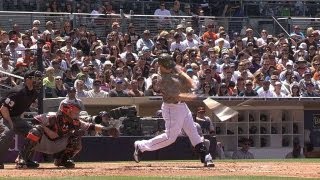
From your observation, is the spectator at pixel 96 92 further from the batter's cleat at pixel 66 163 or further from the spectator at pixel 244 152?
the batter's cleat at pixel 66 163

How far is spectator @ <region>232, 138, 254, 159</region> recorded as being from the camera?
22.6 meters

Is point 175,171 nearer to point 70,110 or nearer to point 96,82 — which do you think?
point 70,110

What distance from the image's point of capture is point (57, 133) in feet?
48.0

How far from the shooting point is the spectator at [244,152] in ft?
74.1

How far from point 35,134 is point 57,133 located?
0.45 meters

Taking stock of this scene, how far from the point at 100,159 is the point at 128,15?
8879 millimetres

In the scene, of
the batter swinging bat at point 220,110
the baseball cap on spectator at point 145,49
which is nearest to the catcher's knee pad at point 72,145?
the batter swinging bat at point 220,110

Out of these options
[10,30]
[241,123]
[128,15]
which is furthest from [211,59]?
[10,30]

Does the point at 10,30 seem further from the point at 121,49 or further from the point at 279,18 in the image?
the point at 279,18

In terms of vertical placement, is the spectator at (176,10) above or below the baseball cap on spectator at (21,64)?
above

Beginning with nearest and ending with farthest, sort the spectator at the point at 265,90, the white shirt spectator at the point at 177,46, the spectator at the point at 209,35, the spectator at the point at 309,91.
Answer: the spectator at the point at 265,90
the spectator at the point at 309,91
the white shirt spectator at the point at 177,46
the spectator at the point at 209,35

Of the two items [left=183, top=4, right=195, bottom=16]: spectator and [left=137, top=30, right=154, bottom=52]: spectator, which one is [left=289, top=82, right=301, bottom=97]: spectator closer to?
[left=137, top=30, right=154, bottom=52]: spectator

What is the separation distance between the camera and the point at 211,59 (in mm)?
25031

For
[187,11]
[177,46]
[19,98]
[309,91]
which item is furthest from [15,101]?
[187,11]
